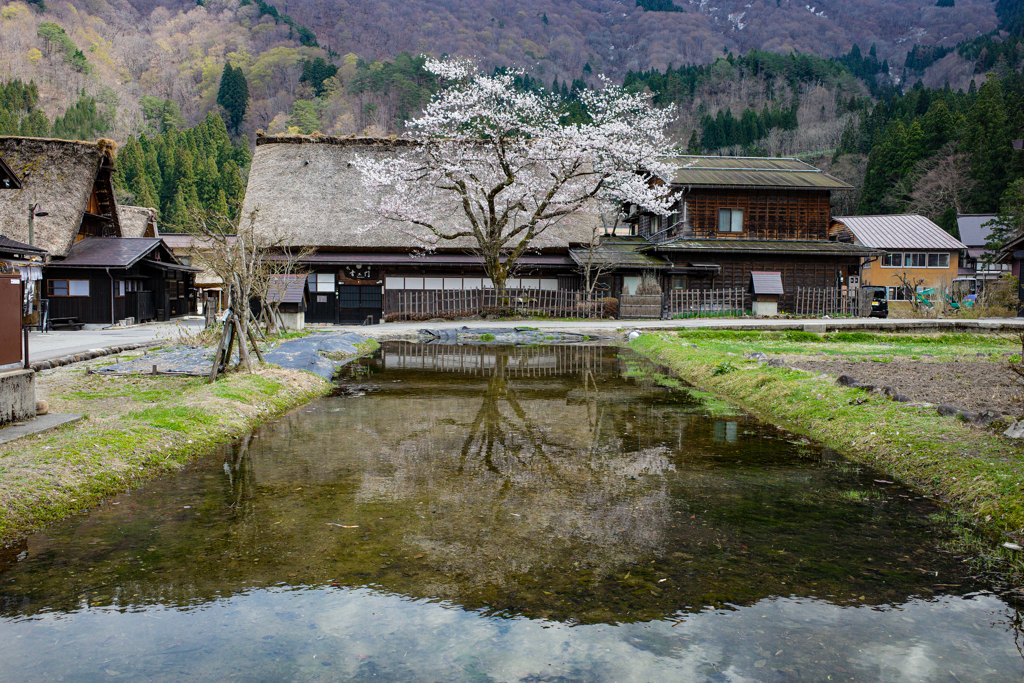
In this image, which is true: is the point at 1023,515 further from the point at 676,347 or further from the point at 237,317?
the point at 676,347

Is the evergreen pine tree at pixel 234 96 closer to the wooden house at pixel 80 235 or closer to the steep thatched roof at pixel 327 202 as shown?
the steep thatched roof at pixel 327 202

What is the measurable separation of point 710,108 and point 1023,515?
278 ft

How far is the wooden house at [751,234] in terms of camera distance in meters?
29.7

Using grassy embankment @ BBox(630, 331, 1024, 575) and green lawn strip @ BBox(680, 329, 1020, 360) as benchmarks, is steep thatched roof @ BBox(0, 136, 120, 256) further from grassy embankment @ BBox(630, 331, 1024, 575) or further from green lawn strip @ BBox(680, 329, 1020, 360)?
grassy embankment @ BBox(630, 331, 1024, 575)

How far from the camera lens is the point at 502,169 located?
90.0 ft

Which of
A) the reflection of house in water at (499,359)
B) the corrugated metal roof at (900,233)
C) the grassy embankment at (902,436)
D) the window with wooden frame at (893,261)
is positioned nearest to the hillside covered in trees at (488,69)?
the corrugated metal roof at (900,233)

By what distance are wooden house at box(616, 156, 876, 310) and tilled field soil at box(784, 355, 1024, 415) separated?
57.0ft

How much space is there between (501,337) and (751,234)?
1567cm

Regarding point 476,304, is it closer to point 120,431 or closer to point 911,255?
point 120,431

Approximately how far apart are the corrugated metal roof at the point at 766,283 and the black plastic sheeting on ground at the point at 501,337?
11635 mm

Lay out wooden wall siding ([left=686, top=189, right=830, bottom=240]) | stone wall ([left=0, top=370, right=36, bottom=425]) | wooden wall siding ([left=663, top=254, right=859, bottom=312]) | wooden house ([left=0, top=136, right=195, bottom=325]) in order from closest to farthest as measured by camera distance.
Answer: stone wall ([left=0, top=370, right=36, bottom=425]) → wooden house ([left=0, top=136, right=195, bottom=325]) → wooden wall siding ([left=663, top=254, right=859, bottom=312]) → wooden wall siding ([left=686, top=189, right=830, bottom=240])

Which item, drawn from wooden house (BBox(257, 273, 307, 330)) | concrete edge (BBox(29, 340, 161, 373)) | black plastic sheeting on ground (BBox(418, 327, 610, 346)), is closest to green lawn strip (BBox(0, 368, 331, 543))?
concrete edge (BBox(29, 340, 161, 373))

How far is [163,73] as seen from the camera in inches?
3255

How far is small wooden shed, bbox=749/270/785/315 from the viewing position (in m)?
28.8
